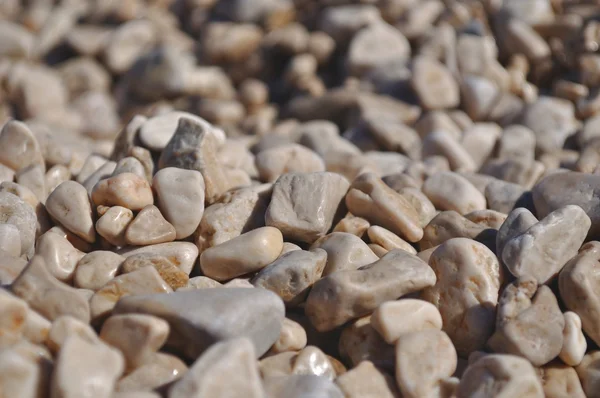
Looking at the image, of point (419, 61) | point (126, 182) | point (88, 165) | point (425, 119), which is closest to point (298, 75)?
point (419, 61)

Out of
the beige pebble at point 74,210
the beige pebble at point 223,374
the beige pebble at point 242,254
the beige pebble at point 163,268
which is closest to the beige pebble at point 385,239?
the beige pebble at point 242,254

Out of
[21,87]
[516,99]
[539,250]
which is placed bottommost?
[21,87]

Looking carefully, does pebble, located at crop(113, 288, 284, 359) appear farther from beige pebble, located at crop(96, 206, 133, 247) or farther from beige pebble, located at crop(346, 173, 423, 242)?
beige pebble, located at crop(346, 173, 423, 242)

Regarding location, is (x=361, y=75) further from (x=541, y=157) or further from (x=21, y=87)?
(x=21, y=87)

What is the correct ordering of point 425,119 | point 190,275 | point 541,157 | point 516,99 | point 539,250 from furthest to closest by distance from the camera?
1. point 516,99
2. point 425,119
3. point 541,157
4. point 190,275
5. point 539,250

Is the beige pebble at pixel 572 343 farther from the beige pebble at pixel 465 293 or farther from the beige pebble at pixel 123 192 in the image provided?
the beige pebble at pixel 123 192

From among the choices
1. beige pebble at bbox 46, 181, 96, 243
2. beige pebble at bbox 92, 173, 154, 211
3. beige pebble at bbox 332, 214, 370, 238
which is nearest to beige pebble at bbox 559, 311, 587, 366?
beige pebble at bbox 332, 214, 370, 238
